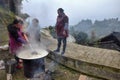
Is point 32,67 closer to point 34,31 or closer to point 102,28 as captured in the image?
point 34,31

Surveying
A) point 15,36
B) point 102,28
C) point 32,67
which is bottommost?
point 102,28

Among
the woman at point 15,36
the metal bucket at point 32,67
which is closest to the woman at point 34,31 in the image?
the woman at point 15,36

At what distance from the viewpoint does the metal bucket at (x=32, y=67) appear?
741cm

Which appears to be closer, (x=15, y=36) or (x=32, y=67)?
(x=32, y=67)

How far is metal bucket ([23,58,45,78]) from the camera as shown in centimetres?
741

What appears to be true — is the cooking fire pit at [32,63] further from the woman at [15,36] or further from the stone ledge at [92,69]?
the stone ledge at [92,69]

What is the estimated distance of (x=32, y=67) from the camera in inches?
294

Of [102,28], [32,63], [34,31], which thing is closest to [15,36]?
[32,63]

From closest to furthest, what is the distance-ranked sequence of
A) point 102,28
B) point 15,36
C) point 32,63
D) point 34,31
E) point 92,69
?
point 92,69, point 32,63, point 15,36, point 34,31, point 102,28

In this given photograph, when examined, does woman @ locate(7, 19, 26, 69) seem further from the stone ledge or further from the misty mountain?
the misty mountain

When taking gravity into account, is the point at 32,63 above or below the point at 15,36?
below

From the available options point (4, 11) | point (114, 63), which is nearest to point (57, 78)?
point (114, 63)

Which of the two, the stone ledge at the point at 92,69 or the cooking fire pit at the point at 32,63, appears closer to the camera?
the stone ledge at the point at 92,69

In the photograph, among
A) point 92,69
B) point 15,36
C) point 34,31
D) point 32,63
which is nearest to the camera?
point 92,69
